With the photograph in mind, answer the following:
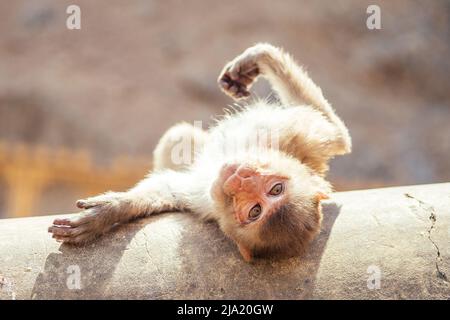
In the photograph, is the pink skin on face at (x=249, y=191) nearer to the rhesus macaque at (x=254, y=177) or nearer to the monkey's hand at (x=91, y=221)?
the rhesus macaque at (x=254, y=177)

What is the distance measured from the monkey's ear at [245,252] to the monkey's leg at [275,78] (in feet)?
6.05

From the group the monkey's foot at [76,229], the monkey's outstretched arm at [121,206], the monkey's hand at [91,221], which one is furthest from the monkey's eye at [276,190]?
the monkey's foot at [76,229]

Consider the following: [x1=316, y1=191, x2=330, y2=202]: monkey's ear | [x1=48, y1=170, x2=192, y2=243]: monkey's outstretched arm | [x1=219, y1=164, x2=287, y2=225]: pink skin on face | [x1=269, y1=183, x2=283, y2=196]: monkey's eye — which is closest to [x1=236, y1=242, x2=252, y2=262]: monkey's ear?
[x1=219, y1=164, x2=287, y2=225]: pink skin on face

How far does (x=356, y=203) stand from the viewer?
367cm

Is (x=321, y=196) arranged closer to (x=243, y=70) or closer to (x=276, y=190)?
(x=276, y=190)

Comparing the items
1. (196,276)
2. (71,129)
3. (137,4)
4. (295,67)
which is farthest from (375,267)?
(137,4)

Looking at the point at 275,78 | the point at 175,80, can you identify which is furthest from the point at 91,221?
the point at 175,80

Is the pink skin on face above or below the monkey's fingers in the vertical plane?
below

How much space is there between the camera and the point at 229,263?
Answer: 321 cm

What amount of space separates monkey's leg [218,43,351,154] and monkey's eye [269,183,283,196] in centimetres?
136

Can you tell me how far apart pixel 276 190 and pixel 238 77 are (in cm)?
165

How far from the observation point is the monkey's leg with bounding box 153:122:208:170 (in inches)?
205

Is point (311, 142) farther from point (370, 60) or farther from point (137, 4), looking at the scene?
point (137, 4)

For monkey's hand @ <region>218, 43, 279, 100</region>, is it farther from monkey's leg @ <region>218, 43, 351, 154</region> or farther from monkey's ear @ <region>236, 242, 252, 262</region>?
monkey's ear @ <region>236, 242, 252, 262</region>
